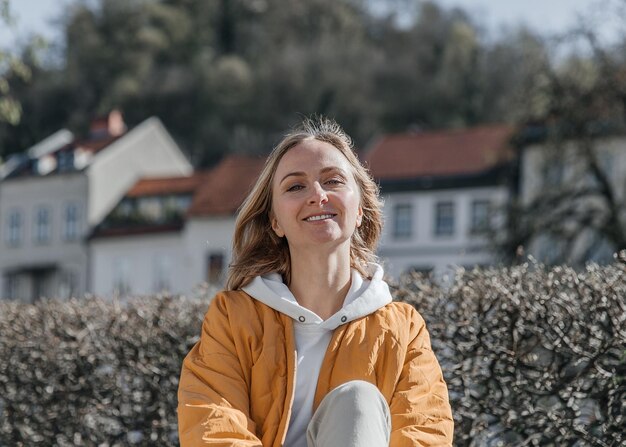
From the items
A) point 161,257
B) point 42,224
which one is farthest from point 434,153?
point 42,224

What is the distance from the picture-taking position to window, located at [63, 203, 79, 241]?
Answer: 182ft

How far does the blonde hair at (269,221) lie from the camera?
462 cm

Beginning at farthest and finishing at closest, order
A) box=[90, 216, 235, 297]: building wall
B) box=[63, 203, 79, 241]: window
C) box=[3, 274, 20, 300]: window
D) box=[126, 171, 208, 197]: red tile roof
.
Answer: box=[3, 274, 20, 300]: window, box=[63, 203, 79, 241]: window, box=[126, 171, 208, 197]: red tile roof, box=[90, 216, 235, 297]: building wall

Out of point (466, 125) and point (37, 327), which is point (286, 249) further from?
point (466, 125)

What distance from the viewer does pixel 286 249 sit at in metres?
4.75

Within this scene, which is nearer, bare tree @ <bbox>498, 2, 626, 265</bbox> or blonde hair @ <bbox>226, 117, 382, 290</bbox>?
blonde hair @ <bbox>226, 117, 382, 290</bbox>

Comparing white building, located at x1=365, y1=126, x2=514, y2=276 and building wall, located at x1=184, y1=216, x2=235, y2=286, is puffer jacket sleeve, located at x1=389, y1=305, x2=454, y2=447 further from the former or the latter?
building wall, located at x1=184, y1=216, x2=235, y2=286

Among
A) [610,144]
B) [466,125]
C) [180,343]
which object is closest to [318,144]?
[180,343]

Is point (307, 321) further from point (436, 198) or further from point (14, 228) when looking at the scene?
point (14, 228)

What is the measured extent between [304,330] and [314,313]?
7cm

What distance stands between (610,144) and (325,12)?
2555 inches

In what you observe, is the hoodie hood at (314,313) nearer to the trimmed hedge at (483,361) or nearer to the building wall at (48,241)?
the trimmed hedge at (483,361)

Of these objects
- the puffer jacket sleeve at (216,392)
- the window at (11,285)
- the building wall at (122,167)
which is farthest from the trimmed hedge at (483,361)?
the window at (11,285)

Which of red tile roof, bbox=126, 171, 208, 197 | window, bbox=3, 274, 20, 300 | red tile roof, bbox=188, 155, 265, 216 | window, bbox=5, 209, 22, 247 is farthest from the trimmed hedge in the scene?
window, bbox=3, 274, 20, 300
